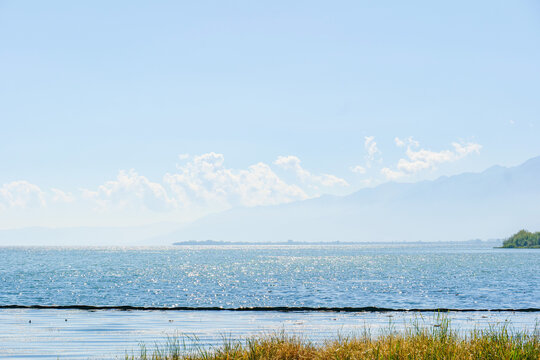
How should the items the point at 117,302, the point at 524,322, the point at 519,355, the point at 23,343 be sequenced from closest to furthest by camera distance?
1. the point at 519,355
2. the point at 23,343
3. the point at 524,322
4. the point at 117,302

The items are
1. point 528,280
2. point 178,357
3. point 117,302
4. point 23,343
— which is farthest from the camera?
point 528,280

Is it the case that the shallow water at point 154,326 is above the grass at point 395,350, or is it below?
below

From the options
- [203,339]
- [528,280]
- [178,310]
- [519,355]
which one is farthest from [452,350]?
[528,280]

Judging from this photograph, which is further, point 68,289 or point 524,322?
point 68,289

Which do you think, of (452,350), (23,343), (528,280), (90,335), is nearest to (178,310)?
(90,335)

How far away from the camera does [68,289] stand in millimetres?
76875

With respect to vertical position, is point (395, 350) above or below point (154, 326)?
above

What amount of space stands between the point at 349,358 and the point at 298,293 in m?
50.2

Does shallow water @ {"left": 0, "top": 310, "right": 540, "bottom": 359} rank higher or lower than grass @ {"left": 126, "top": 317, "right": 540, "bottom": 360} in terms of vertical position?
lower

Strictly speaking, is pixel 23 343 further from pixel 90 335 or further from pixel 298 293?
pixel 298 293

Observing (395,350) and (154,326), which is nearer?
(395,350)

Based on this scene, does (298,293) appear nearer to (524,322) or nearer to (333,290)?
(333,290)

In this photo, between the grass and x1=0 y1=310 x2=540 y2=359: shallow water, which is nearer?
the grass

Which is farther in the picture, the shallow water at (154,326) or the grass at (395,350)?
the shallow water at (154,326)
